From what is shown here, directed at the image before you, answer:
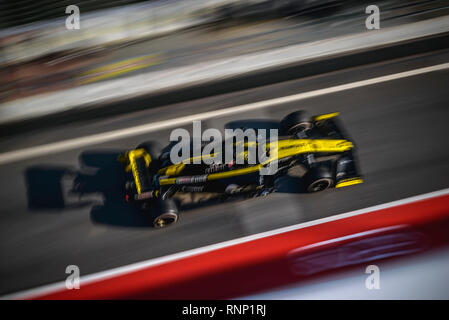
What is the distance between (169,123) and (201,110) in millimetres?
640

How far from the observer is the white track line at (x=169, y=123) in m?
5.61

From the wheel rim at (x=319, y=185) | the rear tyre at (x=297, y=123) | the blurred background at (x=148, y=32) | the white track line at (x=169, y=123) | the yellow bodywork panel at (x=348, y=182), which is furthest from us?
the blurred background at (x=148, y=32)

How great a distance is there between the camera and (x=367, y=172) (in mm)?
5043

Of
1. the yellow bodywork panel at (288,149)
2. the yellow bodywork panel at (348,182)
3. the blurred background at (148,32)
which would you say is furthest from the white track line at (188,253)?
the blurred background at (148,32)

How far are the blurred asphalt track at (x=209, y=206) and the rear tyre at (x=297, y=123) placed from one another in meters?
0.47

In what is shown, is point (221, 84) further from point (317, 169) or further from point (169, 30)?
point (317, 169)

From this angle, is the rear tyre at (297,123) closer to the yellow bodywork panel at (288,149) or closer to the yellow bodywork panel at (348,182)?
the yellow bodywork panel at (288,149)

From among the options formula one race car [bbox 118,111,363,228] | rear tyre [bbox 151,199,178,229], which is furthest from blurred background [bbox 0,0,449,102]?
rear tyre [bbox 151,199,178,229]

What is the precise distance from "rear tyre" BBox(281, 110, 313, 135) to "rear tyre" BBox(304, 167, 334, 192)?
856 mm

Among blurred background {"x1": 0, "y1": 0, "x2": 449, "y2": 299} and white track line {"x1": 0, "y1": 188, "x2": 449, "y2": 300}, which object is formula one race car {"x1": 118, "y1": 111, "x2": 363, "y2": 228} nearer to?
blurred background {"x1": 0, "y1": 0, "x2": 449, "y2": 299}

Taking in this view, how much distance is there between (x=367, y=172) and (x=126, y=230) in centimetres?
385

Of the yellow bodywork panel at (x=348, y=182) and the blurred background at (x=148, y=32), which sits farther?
the blurred background at (x=148, y=32)

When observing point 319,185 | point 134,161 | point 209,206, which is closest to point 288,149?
point 319,185
